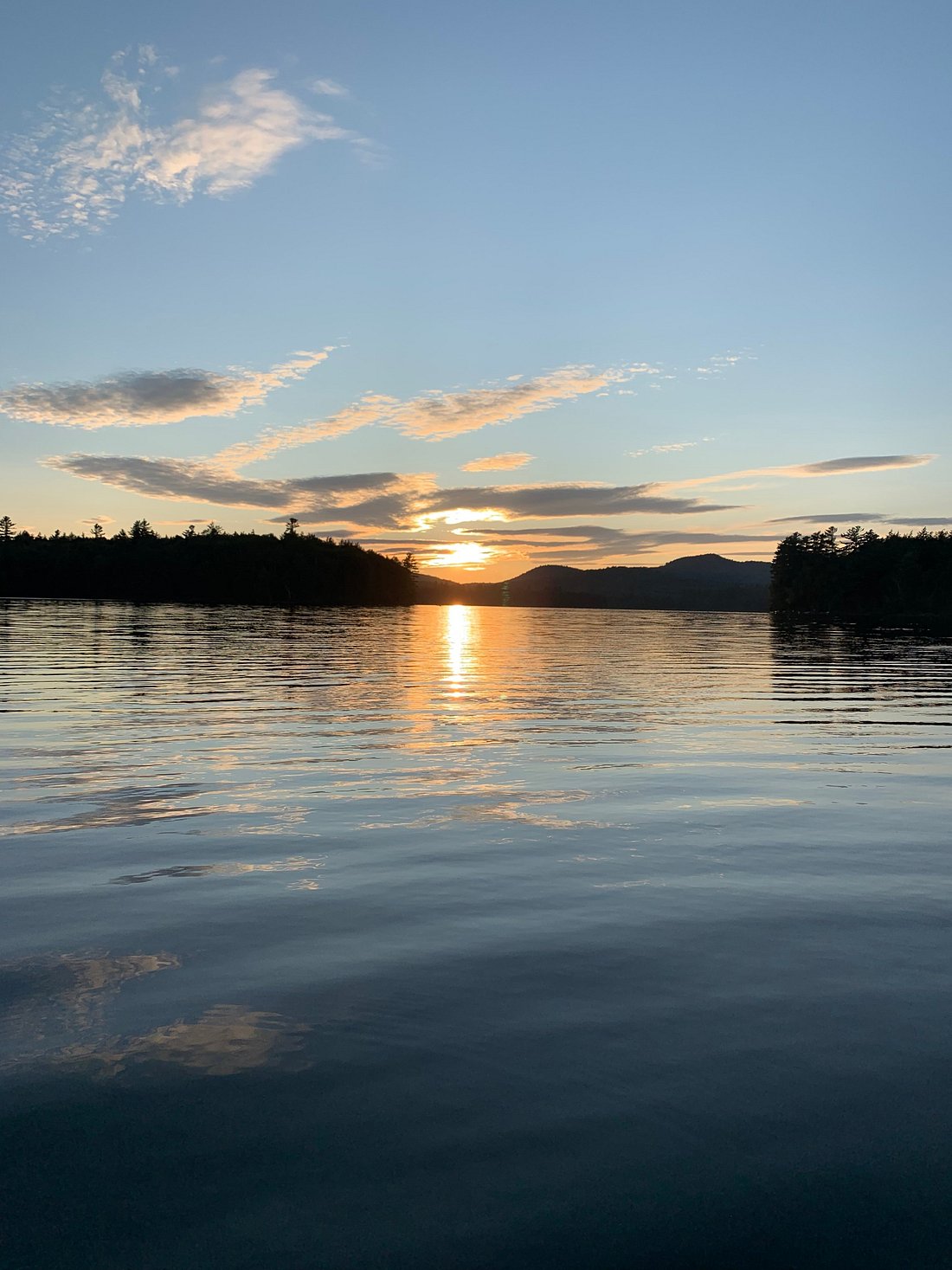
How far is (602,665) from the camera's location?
45469mm

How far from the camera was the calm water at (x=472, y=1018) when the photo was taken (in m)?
3.73

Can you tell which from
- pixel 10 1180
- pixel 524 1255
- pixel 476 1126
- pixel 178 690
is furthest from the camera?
pixel 178 690

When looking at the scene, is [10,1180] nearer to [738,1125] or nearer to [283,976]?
[283,976]

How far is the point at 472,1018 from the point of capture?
18.6 feet

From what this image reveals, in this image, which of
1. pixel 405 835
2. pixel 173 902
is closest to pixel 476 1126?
pixel 173 902

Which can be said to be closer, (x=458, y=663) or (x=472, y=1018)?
(x=472, y=1018)

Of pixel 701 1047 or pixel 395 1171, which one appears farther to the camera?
pixel 701 1047

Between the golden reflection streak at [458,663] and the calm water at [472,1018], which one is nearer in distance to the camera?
the calm water at [472,1018]

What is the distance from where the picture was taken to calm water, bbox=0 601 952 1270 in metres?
3.73

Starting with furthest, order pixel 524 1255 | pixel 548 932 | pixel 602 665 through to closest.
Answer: pixel 602 665
pixel 548 932
pixel 524 1255

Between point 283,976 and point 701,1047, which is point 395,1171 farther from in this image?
point 283,976

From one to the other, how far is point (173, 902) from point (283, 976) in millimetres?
2386

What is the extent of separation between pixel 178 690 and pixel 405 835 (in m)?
19.1

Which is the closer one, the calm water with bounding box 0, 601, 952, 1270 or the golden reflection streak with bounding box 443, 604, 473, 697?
the calm water with bounding box 0, 601, 952, 1270
